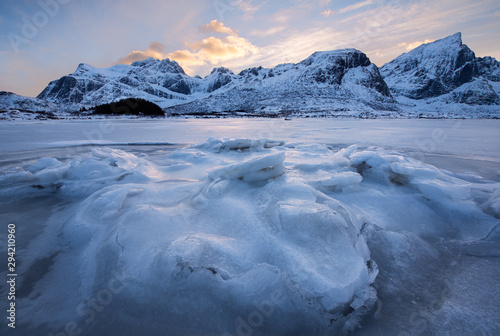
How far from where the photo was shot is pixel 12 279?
5.02 feet

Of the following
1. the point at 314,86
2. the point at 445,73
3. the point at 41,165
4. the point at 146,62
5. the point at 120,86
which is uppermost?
the point at 146,62

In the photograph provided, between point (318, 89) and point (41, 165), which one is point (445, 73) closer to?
point (318, 89)

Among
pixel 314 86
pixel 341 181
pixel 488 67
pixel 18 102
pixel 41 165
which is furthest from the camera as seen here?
pixel 488 67

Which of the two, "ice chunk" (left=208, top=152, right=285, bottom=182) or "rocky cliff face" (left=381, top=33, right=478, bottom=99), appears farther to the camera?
"rocky cliff face" (left=381, top=33, right=478, bottom=99)

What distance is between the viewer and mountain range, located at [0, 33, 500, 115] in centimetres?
6075

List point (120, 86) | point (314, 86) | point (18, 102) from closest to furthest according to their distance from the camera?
point (18, 102) < point (314, 86) < point (120, 86)

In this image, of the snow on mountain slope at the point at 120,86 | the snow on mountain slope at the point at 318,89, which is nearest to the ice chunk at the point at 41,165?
the snow on mountain slope at the point at 318,89

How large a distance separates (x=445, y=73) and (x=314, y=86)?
105m

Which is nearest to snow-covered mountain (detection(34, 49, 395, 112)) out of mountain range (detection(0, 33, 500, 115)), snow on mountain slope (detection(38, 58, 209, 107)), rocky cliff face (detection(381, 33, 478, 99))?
mountain range (detection(0, 33, 500, 115))

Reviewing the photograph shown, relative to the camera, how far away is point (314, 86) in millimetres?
68562

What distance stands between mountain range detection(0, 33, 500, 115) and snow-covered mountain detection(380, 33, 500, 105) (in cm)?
40

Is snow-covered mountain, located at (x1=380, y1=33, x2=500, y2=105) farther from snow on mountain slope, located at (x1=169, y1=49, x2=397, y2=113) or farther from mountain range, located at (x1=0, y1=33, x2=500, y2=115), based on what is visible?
snow on mountain slope, located at (x1=169, y1=49, x2=397, y2=113)

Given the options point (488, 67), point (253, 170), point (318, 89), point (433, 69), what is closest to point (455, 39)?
point (433, 69)

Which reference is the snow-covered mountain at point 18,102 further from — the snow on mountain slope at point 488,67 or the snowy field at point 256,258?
the snow on mountain slope at point 488,67
